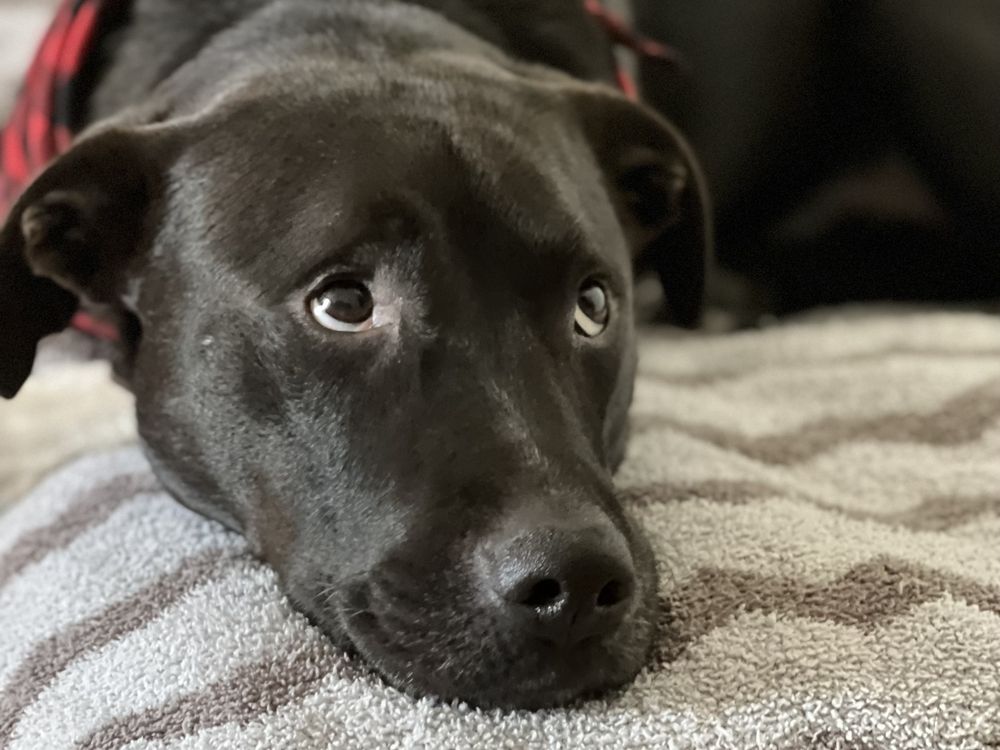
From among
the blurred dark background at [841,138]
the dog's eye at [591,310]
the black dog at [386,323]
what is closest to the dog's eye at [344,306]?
the black dog at [386,323]

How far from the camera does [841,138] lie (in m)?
2.46

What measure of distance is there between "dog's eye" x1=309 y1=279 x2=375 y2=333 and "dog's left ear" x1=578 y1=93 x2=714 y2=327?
477mm

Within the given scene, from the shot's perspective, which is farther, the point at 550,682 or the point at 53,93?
the point at 53,93

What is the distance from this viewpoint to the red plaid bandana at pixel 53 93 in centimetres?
173

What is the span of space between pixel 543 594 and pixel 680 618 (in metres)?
0.20

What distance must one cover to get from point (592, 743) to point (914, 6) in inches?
74.4

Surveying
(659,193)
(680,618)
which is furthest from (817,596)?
(659,193)

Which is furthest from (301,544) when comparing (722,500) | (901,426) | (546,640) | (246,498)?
(901,426)

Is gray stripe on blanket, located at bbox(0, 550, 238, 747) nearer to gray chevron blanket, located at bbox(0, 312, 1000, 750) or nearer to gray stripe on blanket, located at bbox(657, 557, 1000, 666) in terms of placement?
gray chevron blanket, located at bbox(0, 312, 1000, 750)

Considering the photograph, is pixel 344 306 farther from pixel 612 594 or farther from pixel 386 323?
pixel 612 594

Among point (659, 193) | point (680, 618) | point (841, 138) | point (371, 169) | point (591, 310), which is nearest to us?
point (680, 618)

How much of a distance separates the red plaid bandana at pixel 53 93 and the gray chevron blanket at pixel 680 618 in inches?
20.5

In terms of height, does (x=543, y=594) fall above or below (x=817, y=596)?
above

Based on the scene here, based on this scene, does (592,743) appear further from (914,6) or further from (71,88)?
(914,6)
